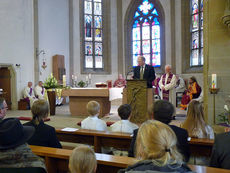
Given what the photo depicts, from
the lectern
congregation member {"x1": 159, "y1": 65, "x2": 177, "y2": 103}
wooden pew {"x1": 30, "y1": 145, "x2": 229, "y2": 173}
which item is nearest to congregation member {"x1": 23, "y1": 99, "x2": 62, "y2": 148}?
wooden pew {"x1": 30, "y1": 145, "x2": 229, "y2": 173}

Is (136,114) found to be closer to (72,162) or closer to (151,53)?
(72,162)

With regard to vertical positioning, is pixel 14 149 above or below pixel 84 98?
above

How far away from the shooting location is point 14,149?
187 centimetres

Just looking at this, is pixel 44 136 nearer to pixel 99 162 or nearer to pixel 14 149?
pixel 99 162

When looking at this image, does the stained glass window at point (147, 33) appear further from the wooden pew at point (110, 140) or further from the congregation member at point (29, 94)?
the wooden pew at point (110, 140)

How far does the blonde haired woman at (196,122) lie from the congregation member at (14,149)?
6.25ft

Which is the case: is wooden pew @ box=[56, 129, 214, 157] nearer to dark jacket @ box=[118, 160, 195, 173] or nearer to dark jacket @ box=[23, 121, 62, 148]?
dark jacket @ box=[23, 121, 62, 148]

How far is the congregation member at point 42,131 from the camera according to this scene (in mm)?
2832

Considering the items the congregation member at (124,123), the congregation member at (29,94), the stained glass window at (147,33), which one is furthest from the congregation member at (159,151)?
the stained glass window at (147,33)

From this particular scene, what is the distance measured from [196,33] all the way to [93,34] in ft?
19.2

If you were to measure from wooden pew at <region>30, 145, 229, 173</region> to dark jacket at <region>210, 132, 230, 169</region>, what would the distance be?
14 cm

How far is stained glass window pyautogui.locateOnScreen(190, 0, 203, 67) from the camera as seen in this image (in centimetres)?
1305

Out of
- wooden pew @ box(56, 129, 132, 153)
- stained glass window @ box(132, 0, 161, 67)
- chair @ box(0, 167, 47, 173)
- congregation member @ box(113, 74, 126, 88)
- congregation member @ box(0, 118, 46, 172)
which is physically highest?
stained glass window @ box(132, 0, 161, 67)

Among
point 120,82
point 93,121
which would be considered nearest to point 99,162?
point 93,121
